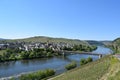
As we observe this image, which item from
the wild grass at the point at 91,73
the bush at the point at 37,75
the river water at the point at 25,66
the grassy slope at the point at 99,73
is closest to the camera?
the grassy slope at the point at 99,73

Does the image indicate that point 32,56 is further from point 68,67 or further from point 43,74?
point 43,74

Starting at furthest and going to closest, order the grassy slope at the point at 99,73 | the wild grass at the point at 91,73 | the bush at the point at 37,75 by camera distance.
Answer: the bush at the point at 37,75 < the wild grass at the point at 91,73 < the grassy slope at the point at 99,73

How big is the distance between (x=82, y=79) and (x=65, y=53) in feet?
404

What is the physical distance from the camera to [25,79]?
5278 centimetres

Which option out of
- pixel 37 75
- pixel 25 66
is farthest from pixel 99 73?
pixel 25 66

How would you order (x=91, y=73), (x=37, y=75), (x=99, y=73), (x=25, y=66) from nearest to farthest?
(x=99, y=73)
(x=91, y=73)
(x=37, y=75)
(x=25, y=66)

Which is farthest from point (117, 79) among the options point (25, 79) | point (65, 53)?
point (65, 53)

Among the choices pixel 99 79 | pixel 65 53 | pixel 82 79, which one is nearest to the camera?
pixel 99 79

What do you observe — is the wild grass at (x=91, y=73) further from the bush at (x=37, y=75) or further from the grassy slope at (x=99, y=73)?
the bush at (x=37, y=75)

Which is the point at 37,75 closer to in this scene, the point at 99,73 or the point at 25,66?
the point at 99,73

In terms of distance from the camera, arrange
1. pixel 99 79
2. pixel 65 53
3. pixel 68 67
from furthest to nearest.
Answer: pixel 65 53 → pixel 68 67 → pixel 99 79

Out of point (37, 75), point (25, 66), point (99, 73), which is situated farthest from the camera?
point (25, 66)

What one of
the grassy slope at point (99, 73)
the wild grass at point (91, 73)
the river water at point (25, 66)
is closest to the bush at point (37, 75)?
the wild grass at point (91, 73)

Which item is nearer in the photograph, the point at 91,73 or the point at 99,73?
the point at 99,73
